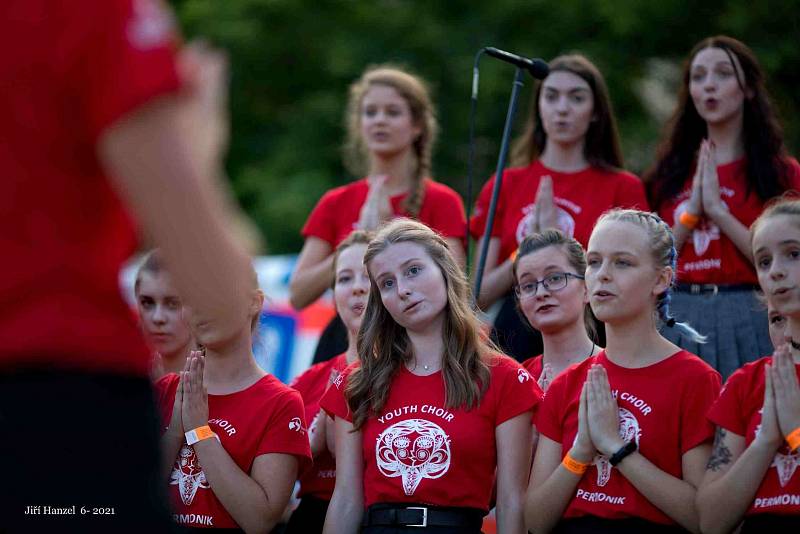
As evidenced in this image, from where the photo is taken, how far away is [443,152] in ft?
36.1

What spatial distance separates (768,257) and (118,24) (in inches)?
93.1

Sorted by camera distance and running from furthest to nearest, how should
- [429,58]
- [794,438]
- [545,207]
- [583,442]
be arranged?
[429,58]
[545,207]
[583,442]
[794,438]

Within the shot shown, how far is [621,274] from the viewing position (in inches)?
137

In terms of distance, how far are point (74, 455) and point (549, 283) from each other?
272 centimetres

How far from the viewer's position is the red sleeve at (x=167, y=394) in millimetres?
3836

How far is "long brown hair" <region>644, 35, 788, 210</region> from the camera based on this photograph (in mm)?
4391

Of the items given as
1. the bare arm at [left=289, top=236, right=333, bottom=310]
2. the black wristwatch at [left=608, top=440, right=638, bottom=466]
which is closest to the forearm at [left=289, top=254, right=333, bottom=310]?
the bare arm at [left=289, top=236, right=333, bottom=310]

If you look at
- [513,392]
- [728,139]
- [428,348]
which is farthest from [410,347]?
[728,139]

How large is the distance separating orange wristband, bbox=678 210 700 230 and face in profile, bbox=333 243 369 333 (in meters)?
1.27

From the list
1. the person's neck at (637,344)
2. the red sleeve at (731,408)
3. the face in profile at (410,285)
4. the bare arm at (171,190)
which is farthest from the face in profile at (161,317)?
the bare arm at (171,190)

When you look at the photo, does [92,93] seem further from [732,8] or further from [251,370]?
[732,8]

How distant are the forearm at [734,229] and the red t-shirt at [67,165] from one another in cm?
318

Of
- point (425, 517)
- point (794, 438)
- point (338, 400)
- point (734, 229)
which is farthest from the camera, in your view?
point (734, 229)

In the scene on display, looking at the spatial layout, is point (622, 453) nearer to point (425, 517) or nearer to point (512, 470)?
point (512, 470)
